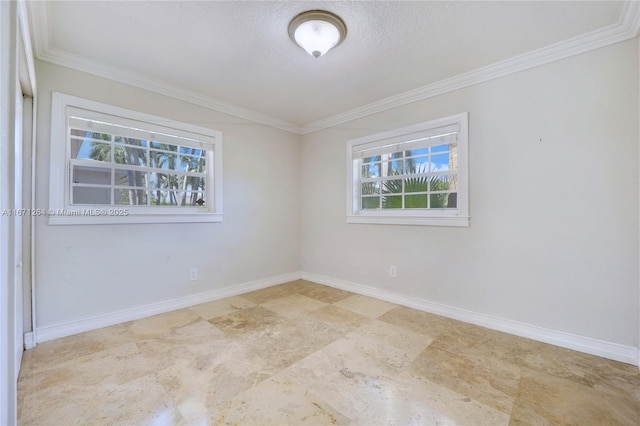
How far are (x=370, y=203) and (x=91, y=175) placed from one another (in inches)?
118

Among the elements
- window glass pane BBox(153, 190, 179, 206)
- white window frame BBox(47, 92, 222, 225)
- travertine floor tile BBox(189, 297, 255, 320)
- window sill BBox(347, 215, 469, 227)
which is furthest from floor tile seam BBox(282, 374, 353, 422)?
window glass pane BBox(153, 190, 179, 206)

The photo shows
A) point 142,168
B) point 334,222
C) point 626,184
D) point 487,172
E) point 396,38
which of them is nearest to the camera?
point 626,184

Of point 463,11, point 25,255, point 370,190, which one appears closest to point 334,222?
point 370,190

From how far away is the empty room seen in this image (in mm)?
1596

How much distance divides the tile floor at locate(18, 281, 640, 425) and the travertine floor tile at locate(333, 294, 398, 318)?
0.26m

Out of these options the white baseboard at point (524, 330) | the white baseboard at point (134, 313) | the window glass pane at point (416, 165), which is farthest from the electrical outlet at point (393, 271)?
the white baseboard at point (134, 313)

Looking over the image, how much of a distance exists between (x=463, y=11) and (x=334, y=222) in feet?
8.70

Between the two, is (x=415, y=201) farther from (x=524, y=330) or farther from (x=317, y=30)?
(x=317, y=30)

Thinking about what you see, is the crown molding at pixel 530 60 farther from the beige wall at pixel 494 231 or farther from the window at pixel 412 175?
the window at pixel 412 175

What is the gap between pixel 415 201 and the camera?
3131 millimetres

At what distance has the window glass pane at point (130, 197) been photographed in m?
2.67

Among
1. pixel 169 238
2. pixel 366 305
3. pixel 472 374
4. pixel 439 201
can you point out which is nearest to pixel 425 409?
pixel 472 374

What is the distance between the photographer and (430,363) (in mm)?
1942

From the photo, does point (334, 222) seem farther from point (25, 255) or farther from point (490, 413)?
point (25, 255)
